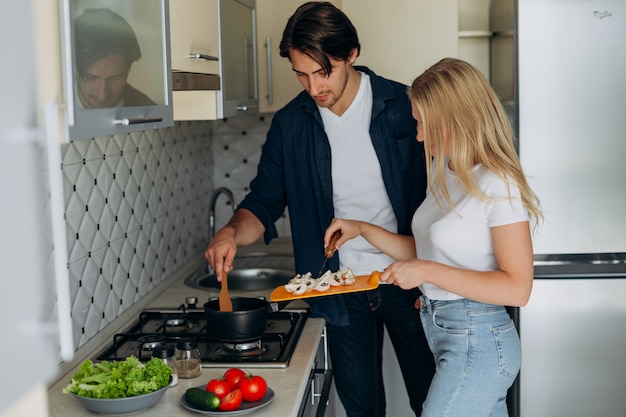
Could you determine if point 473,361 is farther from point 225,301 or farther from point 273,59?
point 273,59

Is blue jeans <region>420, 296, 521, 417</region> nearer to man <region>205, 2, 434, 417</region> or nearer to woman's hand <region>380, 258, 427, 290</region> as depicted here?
woman's hand <region>380, 258, 427, 290</region>

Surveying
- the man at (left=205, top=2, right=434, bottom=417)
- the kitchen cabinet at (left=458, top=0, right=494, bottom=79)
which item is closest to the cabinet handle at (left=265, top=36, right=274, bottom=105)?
the man at (left=205, top=2, right=434, bottom=417)

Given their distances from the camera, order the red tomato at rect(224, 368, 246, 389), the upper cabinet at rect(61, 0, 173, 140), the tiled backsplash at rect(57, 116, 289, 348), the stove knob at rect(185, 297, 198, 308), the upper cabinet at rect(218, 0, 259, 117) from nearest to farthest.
→ the upper cabinet at rect(61, 0, 173, 140) < the red tomato at rect(224, 368, 246, 389) < the tiled backsplash at rect(57, 116, 289, 348) < the upper cabinet at rect(218, 0, 259, 117) < the stove knob at rect(185, 297, 198, 308)

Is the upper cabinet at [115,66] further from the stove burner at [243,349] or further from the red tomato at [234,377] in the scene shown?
the stove burner at [243,349]

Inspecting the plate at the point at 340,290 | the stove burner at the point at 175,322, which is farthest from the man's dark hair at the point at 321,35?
the stove burner at the point at 175,322

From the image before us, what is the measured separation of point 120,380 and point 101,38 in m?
0.67

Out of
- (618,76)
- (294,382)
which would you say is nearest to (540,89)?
(618,76)

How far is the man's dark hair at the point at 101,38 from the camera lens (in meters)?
1.24

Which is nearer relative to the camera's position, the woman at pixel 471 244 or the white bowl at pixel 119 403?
the white bowl at pixel 119 403

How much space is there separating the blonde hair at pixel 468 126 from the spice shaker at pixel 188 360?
680mm

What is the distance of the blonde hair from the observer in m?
1.86

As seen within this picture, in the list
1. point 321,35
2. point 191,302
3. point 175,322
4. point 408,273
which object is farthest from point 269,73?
point 408,273

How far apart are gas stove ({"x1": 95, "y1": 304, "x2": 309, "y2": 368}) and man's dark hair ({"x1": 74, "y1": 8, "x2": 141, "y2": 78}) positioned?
2.60 feet

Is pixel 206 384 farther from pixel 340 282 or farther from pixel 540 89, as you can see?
pixel 540 89
